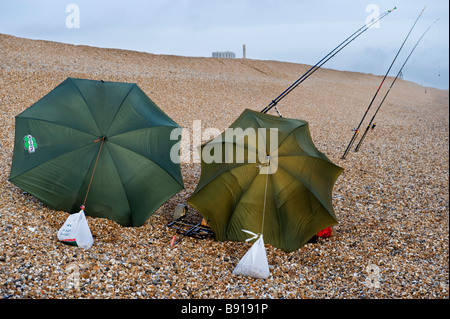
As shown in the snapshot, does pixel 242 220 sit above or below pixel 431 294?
above

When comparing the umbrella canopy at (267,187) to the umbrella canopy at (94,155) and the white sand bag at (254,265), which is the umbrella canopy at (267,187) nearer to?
the white sand bag at (254,265)

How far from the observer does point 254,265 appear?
4.82 m

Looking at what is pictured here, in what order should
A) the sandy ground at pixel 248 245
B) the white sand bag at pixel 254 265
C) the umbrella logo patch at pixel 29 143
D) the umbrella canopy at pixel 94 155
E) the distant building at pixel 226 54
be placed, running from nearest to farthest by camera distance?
the sandy ground at pixel 248 245 → the white sand bag at pixel 254 265 → the umbrella canopy at pixel 94 155 → the umbrella logo patch at pixel 29 143 → the distant building at pixel 226 54

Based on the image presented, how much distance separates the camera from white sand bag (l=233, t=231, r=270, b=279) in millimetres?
4832

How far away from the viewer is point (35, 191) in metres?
5.61

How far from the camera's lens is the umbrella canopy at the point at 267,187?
530 cm

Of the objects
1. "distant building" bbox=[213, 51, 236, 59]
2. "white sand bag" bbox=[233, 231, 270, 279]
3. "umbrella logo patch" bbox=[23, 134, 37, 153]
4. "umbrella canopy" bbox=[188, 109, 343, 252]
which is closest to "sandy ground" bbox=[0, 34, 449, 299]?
"white sand bag" bbox=[233, 231, 270, 279]

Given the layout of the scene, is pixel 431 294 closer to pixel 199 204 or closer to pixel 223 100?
pixel 199 204

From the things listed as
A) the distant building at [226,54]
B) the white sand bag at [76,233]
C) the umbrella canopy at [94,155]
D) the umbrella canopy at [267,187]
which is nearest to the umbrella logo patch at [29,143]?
the umbrella canopy at [94,155]

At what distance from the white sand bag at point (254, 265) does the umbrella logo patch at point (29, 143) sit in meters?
3.38

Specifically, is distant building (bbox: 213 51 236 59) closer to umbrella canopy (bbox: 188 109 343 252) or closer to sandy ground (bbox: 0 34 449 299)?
sandy ground (bbox: 0 34 449 299)

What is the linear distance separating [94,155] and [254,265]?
2.62 metres
